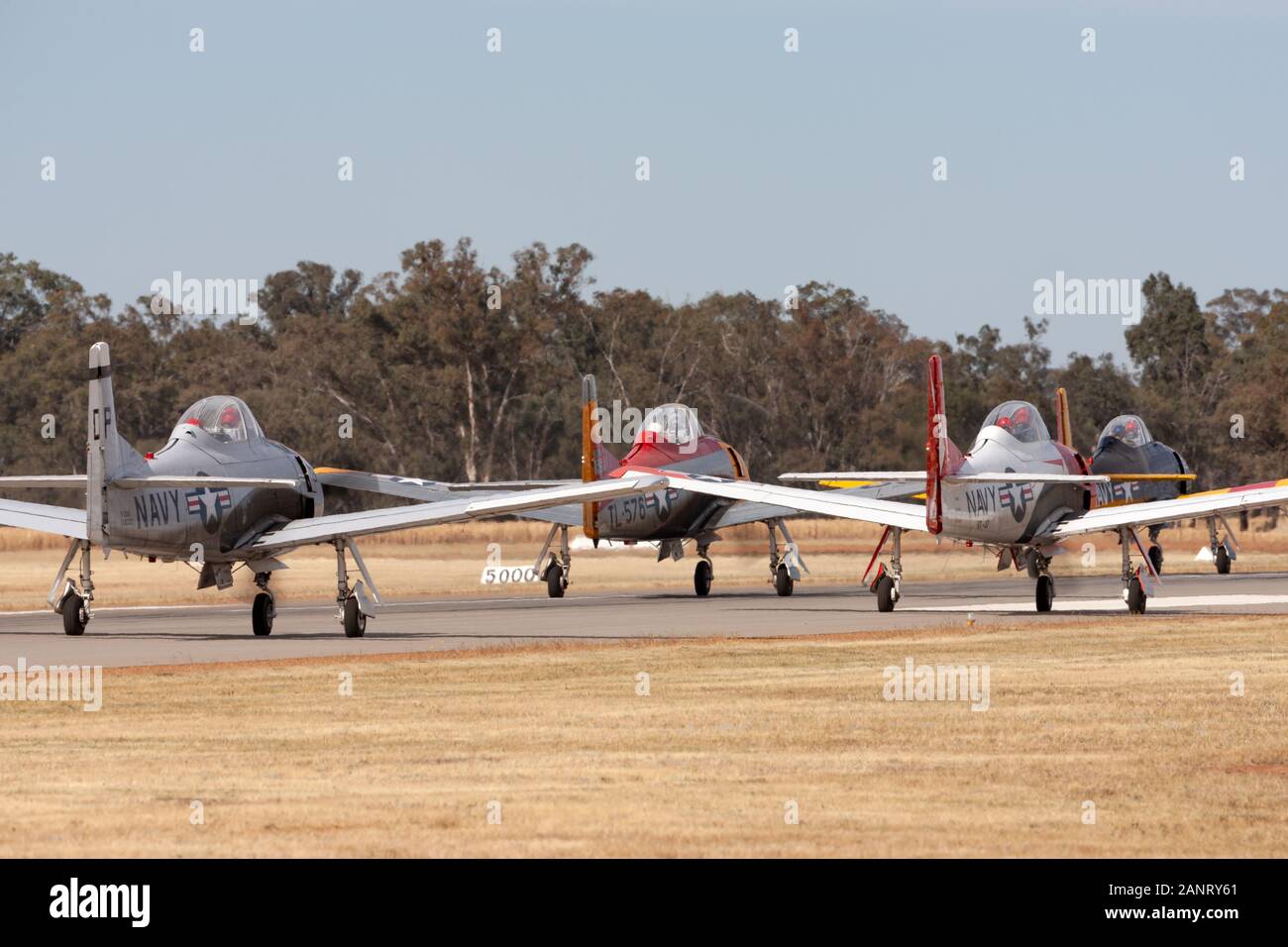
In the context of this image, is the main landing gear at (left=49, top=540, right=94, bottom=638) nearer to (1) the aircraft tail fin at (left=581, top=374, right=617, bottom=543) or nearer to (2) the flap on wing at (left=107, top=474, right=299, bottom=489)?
(2) the flap on wing at (left=107, top=474, right=299, bottom=489)

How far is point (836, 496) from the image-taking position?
34.6 metres

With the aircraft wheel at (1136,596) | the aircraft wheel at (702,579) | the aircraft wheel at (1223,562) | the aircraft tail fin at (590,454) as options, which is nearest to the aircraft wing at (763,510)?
the aircraft wheel at (702,579)

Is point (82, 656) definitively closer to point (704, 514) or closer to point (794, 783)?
point (794, 783)

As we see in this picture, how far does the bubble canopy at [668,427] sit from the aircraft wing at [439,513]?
1215 cm

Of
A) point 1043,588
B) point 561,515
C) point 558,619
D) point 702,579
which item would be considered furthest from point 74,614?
point 1043,588

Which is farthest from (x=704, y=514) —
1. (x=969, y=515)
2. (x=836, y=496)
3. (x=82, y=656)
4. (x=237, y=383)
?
(x=237, y=383)

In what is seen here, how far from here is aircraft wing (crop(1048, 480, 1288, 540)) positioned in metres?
31.0

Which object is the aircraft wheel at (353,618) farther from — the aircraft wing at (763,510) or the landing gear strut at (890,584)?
the aircraft wing at (763,510)

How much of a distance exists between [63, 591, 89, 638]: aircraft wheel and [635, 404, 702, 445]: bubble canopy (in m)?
15.1

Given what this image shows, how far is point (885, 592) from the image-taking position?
107ft

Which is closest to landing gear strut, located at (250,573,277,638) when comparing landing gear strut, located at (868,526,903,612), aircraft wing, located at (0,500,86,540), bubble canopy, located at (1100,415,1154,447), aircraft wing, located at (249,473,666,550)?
aircraft wing, located at (249,473,666,550)

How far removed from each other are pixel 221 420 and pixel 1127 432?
28.2 metres

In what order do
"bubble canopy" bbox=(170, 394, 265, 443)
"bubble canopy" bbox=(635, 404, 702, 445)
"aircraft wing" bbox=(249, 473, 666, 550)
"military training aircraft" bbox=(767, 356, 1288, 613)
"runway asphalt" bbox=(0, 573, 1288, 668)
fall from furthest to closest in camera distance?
"bubble canopy" bbox=(635, 404, 702, 445)
"military training aircraft" bbox=(767, 356, 1288, 613)
"bubble canopy" bbox=(170, 394, 265, 443)
"aircraft wing" bbox=(249, 473, 666, 550)
"runway asphalt" bbox=(0, 573, 1288, 668)

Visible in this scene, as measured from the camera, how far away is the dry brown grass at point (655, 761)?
11.2 m
